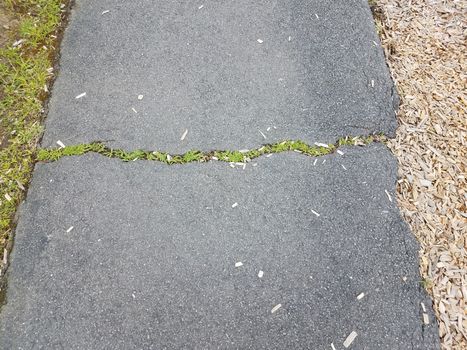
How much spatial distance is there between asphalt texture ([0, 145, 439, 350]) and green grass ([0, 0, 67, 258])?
0.43ft

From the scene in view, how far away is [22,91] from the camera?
118 inches

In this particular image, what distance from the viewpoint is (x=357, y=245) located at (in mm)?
2508

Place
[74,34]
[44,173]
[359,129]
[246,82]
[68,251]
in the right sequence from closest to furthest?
[68,251] → [44,173] → [359,129] → [246,82] → [74,34]

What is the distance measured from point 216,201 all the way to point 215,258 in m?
0.37

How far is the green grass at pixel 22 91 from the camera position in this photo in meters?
2.65

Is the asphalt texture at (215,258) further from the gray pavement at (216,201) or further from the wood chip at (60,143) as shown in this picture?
the wood chip at (60,143)

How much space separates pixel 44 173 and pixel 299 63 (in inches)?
79.1

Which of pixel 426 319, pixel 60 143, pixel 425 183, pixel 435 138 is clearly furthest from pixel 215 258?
pixel 435 138

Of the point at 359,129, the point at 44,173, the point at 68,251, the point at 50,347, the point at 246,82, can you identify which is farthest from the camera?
the point at 246,82

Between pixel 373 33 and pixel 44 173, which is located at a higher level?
pixel 373 33

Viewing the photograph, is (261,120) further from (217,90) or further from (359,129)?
(359,129)

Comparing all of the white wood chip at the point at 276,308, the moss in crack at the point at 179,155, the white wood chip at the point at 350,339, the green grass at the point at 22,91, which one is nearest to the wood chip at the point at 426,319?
the white wood chip at the point at 350,339

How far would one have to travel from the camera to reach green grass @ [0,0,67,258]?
265cm

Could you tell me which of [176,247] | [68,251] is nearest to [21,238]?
[68,251]
